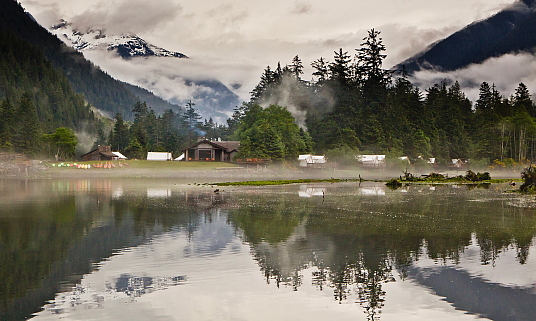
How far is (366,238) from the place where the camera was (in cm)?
2353

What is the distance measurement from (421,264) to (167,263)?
9.03m

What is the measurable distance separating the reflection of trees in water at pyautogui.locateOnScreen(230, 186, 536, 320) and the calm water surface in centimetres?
7

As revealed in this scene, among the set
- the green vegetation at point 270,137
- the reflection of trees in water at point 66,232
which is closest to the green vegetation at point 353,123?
the green vegetation at point 270,137

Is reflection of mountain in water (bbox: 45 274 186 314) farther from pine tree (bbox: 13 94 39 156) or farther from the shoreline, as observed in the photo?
pine tree (bbox: 13 94 39 156)

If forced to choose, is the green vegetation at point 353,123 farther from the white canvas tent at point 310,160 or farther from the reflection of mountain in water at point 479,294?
the reflection of mountain in water at point 479,294

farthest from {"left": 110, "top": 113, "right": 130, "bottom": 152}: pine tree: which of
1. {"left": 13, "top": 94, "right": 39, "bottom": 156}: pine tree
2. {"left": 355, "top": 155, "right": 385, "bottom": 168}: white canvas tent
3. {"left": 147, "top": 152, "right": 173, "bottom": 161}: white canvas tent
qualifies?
{"left": 355, "top": 155, "right": 385, "bottom": 168}: white canvas tent

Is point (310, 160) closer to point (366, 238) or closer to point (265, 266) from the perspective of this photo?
point (366, 238)

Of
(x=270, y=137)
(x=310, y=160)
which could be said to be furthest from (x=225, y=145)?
(x=270, y=137)

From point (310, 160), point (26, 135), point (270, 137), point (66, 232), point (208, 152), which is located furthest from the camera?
point (208, 152)

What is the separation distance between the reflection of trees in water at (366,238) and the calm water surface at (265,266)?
0.23 ft

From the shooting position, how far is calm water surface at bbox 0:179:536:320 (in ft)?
43.9

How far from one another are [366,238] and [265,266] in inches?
282

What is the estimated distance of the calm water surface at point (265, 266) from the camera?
43.9ft

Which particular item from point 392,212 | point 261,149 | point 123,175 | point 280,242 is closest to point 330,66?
point 261,149
